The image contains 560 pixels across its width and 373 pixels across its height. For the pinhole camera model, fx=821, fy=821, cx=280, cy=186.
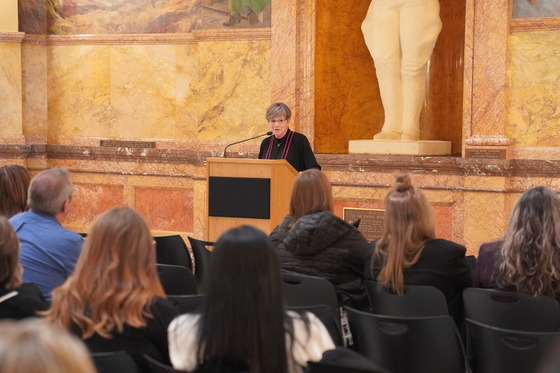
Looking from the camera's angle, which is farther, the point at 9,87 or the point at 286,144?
the point at 9,87

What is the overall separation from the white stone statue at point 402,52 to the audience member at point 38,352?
6981mm

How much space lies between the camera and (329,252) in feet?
12.7

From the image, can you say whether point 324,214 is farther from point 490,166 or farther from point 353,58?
point 353,58

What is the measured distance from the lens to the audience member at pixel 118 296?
256cm

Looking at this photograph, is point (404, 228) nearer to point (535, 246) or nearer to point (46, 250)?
point (535, 246)

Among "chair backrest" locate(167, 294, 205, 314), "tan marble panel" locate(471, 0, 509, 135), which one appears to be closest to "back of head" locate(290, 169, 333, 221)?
"chair backrest" locate(167, 294, 205, 314)

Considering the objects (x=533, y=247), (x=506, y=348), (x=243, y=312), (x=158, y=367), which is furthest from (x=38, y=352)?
(x=533, y=247)

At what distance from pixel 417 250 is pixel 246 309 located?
5.13 feet

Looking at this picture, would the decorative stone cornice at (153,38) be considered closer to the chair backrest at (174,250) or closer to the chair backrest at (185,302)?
the chair backrest at (174,250)

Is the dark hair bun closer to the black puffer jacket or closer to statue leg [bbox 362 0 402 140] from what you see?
the black puffer jacket

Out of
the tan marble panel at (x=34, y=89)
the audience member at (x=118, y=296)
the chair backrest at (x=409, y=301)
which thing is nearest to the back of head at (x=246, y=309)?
the audience member at (x=118, y=296)

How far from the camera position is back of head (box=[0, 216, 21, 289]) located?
109 inches

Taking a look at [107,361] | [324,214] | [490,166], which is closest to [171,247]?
[324,214]

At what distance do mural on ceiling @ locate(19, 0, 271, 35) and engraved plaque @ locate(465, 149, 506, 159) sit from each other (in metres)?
2.99
